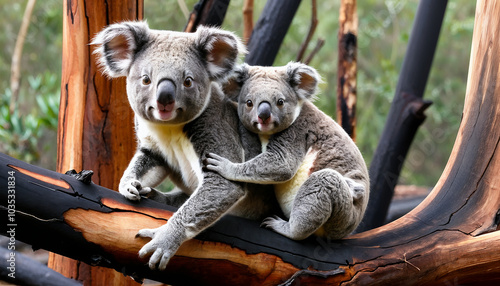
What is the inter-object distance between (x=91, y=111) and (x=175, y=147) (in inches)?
32.8

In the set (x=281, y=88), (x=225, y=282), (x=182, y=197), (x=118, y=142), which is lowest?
(x=225, y=282)

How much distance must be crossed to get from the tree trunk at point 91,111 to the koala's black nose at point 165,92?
1002 mm

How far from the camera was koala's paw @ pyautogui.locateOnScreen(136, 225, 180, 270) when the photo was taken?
7.35 feet

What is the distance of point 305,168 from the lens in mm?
2875

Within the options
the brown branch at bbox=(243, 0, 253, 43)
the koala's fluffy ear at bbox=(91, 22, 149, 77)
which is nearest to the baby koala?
the koala's fluffy ear at bbox=(91, 22, 149, 77)

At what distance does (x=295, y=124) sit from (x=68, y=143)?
1.56m

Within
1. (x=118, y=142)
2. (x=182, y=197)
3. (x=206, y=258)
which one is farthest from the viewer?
(x=118, y=142)

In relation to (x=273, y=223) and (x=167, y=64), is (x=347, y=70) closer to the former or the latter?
(x=273, y=223)

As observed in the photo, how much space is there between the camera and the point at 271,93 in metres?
2.84

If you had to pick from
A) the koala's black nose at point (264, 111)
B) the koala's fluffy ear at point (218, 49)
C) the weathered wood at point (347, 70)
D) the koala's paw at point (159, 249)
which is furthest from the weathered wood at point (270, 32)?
the koala's paw at point (159, 249)

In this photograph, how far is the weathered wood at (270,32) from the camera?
4262 mm

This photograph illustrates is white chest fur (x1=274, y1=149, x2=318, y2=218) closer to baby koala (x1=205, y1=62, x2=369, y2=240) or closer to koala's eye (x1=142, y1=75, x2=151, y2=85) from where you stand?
baby koala (x1=205, y1=62, x2=369, y2=240)

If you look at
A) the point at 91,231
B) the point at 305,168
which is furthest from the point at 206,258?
the point at 305,168

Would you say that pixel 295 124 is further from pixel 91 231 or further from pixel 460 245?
pixel 91 231
